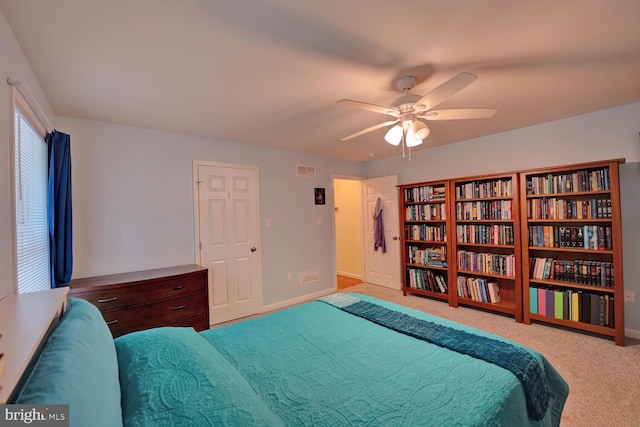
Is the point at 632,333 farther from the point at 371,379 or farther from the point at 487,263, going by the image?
the point at 371,379

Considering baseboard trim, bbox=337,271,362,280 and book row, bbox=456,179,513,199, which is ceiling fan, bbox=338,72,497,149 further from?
baseboard trim, bbox=337,271,362,280

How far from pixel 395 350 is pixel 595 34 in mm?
2119

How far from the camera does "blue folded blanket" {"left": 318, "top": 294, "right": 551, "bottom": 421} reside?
4.01ft

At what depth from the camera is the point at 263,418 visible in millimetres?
846

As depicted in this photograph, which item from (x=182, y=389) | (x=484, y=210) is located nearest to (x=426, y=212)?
(x=484, y=210)

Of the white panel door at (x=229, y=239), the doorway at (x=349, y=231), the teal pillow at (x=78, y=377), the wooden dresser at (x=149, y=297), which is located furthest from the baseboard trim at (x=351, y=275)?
the teal pillow at (x=78, y=377)

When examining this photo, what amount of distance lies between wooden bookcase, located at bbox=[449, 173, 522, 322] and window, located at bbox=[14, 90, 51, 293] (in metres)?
4.15

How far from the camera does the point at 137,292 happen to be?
94.6 inches

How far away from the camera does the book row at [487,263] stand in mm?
3234

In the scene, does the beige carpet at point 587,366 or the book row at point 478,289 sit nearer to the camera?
the beige carpet at point 587,366

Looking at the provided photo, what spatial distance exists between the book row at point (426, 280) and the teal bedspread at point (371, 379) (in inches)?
90.9

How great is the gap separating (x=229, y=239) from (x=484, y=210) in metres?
3.35

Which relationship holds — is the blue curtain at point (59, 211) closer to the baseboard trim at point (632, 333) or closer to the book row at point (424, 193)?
the book row at point (424, 193)

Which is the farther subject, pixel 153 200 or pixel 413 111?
pixel 153 200
